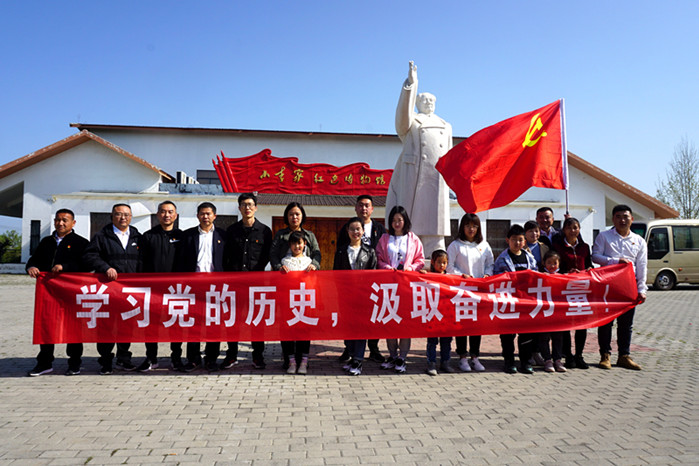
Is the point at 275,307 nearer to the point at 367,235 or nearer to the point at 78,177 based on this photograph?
the point at 367,235

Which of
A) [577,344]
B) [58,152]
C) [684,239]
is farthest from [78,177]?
[684,239]

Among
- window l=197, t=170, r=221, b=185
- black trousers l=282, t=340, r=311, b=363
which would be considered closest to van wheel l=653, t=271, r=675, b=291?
black trousers l=282, t=340, r=311, b=363

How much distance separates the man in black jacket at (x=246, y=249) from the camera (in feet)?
16.3

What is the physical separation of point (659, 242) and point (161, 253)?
1747cm

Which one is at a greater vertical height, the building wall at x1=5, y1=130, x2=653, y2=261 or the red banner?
the building wall at x1=5, y1=130, x2=653, y2=261

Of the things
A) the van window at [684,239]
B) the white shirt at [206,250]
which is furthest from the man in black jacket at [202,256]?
the van window at [684,239]

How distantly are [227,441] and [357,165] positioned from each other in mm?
14018

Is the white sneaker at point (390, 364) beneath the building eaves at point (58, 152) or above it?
beneath

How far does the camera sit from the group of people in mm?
4801

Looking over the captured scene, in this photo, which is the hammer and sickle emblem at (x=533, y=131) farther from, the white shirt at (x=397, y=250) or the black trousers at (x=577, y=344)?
the black trousers at (x=577, y=344)

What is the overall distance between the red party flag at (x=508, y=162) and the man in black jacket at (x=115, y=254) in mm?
3904

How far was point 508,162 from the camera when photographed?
5.56 metres

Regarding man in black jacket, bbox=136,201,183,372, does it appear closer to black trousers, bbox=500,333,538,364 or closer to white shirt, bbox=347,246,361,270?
white shirt, bbox=347,246,361,270

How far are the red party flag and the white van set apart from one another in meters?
13.0
